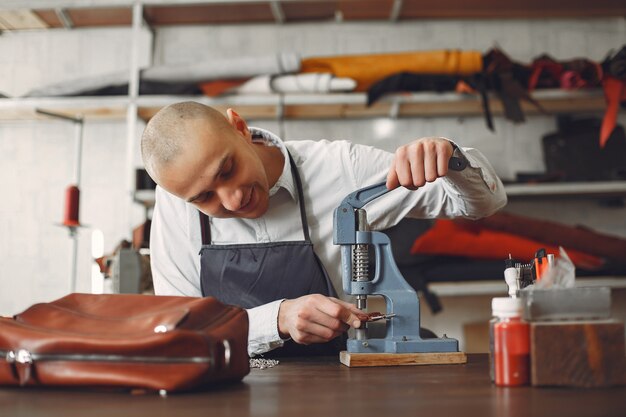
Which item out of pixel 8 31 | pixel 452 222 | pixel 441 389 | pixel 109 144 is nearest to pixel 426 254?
pixel 452 222

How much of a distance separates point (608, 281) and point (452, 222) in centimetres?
75

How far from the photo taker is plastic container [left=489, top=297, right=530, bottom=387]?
0.98 meters

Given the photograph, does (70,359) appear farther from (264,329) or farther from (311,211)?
(311,211)

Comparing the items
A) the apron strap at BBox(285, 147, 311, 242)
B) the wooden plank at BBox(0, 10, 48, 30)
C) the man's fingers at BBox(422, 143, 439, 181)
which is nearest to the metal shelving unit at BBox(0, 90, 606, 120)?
the wooden plank at BBox(0, 10, 48, 30)

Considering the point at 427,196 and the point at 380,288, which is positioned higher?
the point at 427,196

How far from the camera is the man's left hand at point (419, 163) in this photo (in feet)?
4.35

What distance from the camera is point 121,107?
3.32 meters

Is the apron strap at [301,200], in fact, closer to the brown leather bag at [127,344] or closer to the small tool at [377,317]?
the small tool at [377,317]

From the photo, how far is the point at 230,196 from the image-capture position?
170 centimetres

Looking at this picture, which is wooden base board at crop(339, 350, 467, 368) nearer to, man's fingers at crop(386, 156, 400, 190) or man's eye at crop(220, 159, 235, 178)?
man's fingers at crop(386, 156, 400, 190)

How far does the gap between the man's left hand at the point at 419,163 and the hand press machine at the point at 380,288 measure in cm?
10

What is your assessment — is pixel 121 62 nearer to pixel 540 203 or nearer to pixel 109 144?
pixel 109 144

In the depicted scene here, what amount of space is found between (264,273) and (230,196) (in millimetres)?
265

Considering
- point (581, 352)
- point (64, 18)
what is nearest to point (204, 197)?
point (581, 352)
